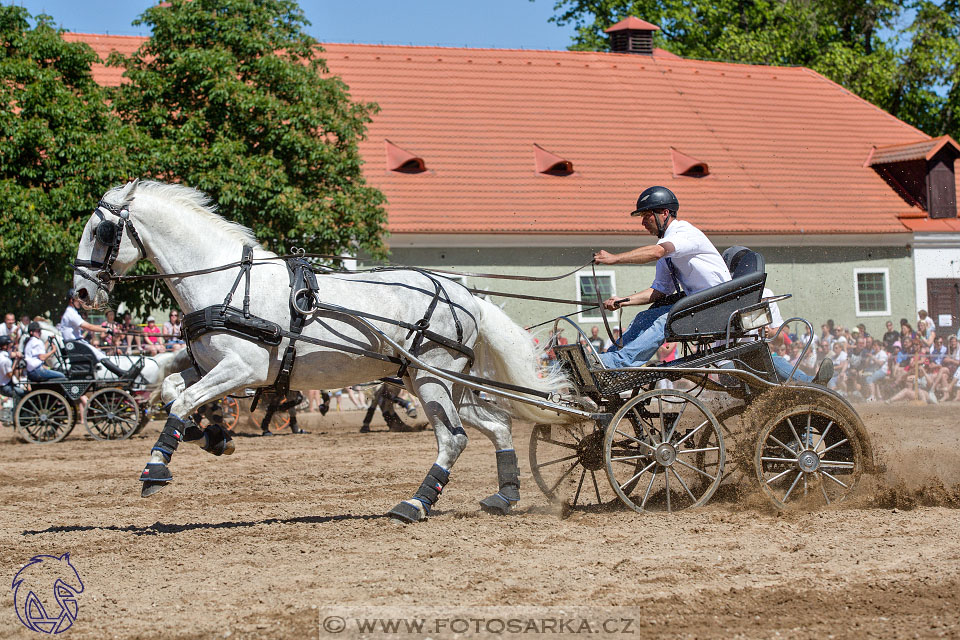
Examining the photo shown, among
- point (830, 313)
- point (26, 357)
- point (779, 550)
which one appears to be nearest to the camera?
point (779, 550)

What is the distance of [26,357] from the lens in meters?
14.3

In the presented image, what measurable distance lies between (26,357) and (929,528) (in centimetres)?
1206

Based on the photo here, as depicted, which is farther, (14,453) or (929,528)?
(14,453)

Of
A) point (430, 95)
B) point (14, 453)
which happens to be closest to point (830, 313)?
point (430, 95)

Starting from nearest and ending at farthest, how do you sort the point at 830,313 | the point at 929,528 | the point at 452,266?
the point at 929,528
the point at 452,266
the point at 830,313

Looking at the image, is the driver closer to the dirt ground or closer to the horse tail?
the horse tail

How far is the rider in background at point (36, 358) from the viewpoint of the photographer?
547 inches

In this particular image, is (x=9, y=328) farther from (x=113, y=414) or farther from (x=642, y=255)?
(x=642, y=255)

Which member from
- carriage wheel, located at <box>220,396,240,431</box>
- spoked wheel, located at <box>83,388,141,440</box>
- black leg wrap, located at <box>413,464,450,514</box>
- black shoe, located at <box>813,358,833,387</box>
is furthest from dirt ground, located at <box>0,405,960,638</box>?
carriage wheel, located at <box>220,396,240,431</box>

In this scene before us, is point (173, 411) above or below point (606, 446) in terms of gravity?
above

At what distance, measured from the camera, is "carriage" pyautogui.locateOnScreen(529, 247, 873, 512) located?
22.2 ft

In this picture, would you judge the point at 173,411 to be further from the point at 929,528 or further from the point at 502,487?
the point at 929,528

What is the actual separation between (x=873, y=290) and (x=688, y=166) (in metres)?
5.79

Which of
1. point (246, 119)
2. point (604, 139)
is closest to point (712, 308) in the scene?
point (246, 119)
